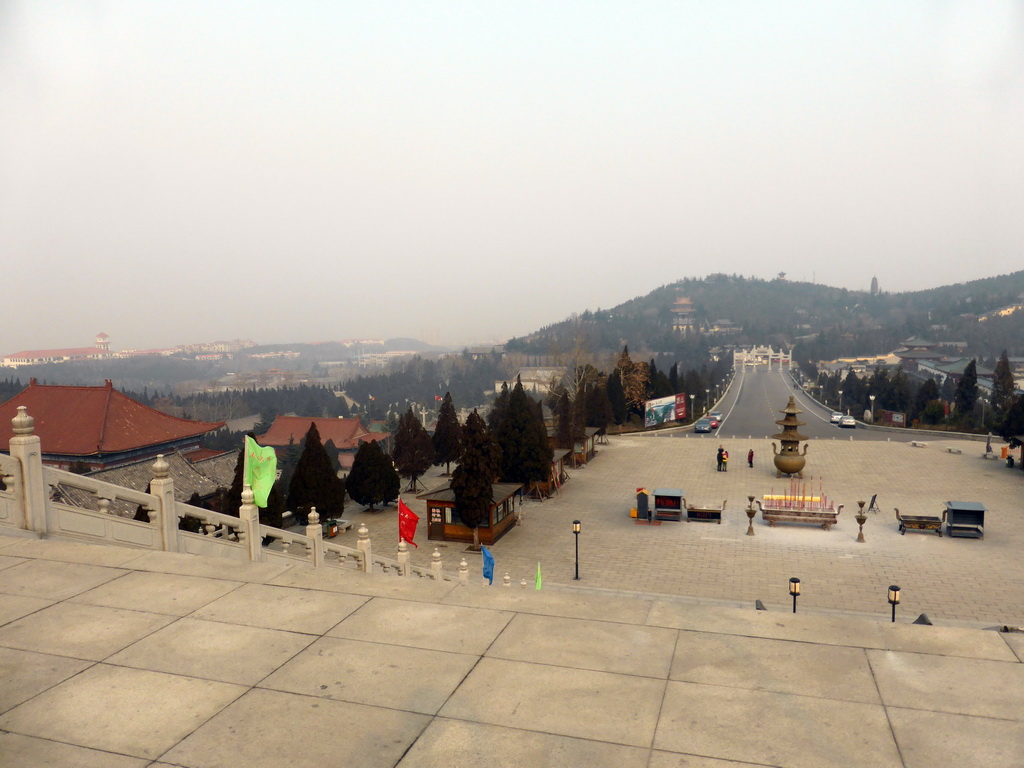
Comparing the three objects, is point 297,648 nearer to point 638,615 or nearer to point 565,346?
point 638,615

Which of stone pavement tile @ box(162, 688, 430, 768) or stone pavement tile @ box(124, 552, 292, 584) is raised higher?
stone pavement tile @ box(162, 688, 430, 768)

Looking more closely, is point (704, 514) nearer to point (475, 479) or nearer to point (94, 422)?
point (475, 479)

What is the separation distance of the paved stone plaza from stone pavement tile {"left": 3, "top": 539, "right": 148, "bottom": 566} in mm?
11329

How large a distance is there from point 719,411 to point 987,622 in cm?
5278

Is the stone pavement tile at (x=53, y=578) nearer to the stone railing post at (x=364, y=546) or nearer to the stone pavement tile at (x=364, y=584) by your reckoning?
the stone pavement tile at (x=364, y=584)

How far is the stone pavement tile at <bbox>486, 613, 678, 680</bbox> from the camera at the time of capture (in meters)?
5.10

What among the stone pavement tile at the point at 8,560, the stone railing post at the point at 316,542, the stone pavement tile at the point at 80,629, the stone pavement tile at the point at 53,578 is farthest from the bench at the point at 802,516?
the stone pavement tile at the point at 8,560

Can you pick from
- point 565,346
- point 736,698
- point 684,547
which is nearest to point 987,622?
point 684,547

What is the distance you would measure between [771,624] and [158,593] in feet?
19.4

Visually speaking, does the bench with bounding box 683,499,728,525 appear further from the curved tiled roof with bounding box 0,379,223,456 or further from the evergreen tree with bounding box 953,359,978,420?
the evergreen tree with bounding box 953,359,978,420

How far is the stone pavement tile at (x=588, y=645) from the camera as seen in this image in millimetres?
5102

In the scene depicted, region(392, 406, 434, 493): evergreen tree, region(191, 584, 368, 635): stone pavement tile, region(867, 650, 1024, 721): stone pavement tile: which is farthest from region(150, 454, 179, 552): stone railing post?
region(392, 406, 434, 493): evergreen tree

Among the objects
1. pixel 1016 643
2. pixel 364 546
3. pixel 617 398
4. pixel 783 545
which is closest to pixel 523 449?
pixel 783 545

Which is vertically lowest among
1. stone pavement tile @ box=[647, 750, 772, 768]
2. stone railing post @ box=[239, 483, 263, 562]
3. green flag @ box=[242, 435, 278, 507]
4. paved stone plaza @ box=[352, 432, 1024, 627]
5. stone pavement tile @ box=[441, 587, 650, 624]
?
paved stone plaza @ box=[352, 432, 1024, 627]
